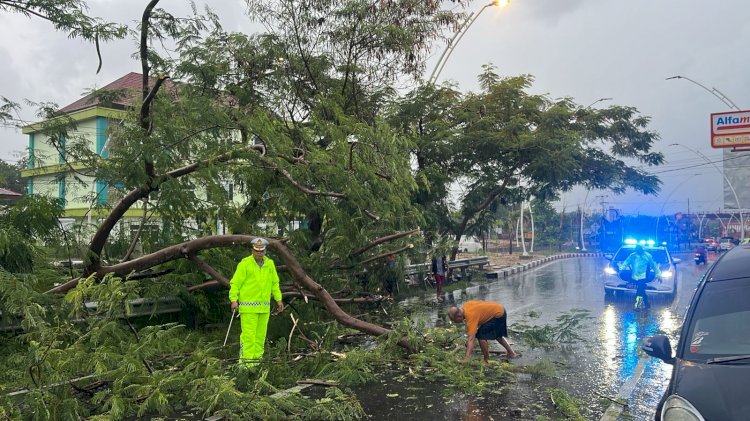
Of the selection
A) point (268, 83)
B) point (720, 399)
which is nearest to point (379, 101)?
point (268, 83)

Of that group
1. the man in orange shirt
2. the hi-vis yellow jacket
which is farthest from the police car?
the hi-vis yellow jacket

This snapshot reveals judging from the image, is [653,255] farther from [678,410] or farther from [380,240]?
[678,410]

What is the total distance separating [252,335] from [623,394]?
423cm

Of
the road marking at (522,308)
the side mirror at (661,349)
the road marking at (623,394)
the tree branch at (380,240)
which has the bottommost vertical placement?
the road marking at (522,308)

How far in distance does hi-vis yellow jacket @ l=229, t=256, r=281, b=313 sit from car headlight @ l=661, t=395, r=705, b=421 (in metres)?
4.62

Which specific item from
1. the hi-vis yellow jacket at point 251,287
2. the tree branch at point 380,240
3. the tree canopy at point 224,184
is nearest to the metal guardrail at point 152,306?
the tree canopy at point 224,184

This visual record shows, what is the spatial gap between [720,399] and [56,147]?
28.4 ft

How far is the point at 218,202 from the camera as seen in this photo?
8.52m

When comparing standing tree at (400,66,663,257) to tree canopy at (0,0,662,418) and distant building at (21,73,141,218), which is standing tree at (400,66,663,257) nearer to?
tree canopy at (0,0,662,418)

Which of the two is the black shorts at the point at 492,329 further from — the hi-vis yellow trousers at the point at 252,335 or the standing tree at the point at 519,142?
the standing tree at the point at 519,142

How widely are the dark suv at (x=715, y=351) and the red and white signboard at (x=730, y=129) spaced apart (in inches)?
893

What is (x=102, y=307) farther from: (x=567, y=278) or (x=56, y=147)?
(x=567, y=278)

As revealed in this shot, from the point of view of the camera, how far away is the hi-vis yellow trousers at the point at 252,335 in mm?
6529

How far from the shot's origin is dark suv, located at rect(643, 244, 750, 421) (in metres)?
3.21
